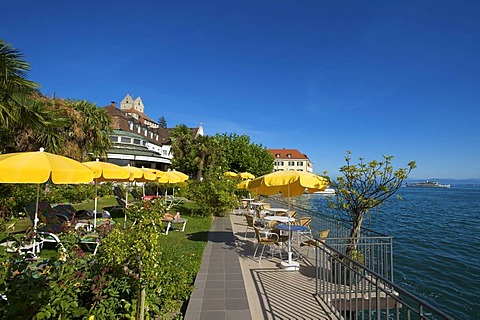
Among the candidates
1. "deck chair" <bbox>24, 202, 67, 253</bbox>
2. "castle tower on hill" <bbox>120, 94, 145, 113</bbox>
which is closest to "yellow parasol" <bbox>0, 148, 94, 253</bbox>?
"deck chair" <bbox>24, 202, 67, 253</bbox>

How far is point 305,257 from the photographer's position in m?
7.74

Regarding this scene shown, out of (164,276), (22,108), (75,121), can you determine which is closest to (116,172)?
(22,108)

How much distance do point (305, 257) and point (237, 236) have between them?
3.19 m

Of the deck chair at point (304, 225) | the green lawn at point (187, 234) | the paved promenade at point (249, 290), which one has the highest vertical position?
the deck chair at point (304, 225)

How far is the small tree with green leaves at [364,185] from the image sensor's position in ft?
21.0

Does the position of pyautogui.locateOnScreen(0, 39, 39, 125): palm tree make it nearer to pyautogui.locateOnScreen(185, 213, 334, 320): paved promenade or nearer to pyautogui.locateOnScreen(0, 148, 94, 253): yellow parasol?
pyautogui.locateOnScreen(0, 148, 94, 253): yellow parasol

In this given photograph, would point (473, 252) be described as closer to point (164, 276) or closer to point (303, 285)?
point (303, 285)

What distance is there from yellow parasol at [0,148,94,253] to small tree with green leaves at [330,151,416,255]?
19.4ft

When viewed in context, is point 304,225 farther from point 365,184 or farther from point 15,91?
point 15,91

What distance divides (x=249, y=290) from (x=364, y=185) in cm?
369

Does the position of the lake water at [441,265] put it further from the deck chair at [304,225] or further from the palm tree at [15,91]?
the palm tree at [15,91]

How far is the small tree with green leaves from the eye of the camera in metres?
6.41

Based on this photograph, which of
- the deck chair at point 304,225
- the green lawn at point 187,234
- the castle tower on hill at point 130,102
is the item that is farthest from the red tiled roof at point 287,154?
the deck chair at point 304,225

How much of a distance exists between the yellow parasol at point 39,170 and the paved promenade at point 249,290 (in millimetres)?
3279
